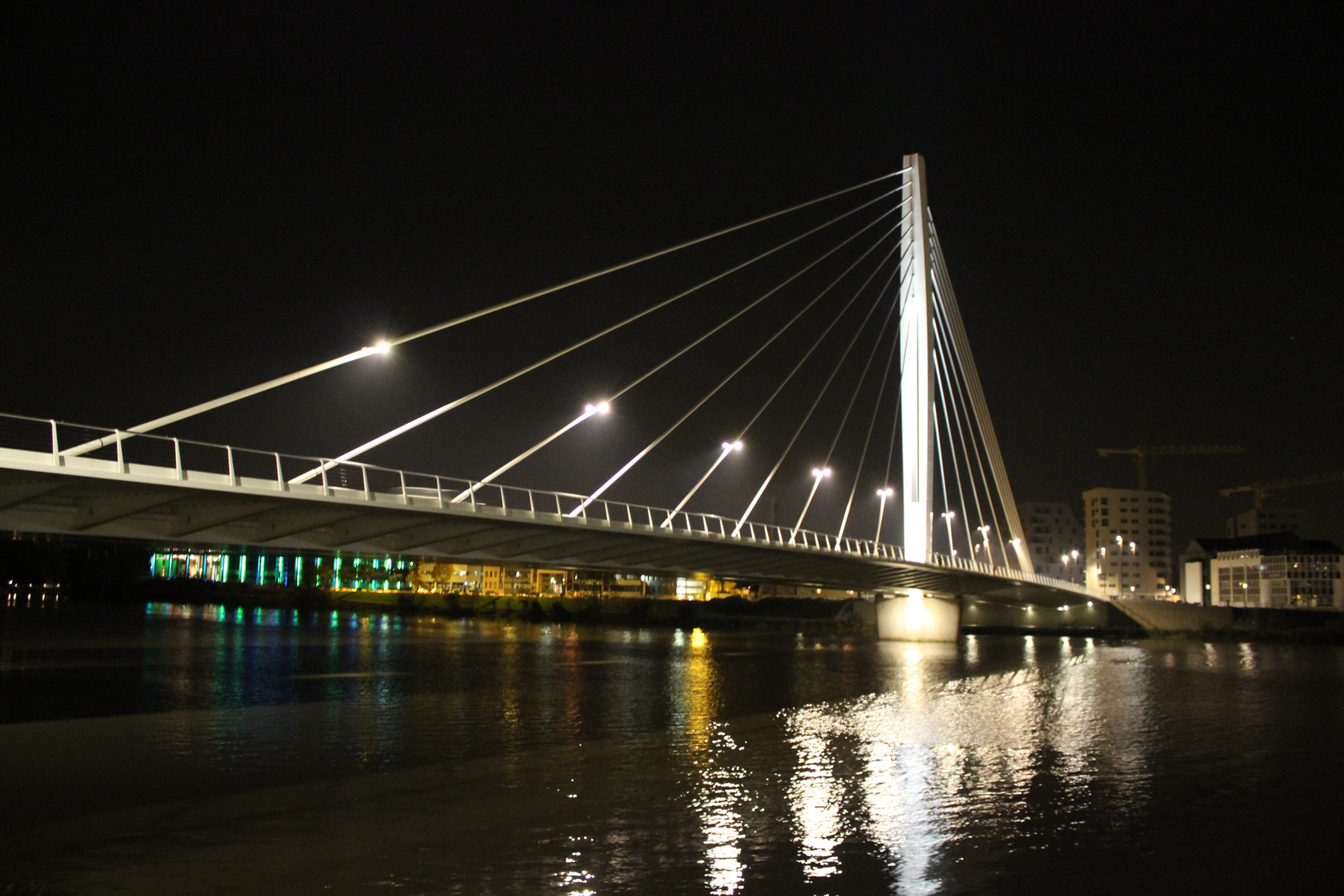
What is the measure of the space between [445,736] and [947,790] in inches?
313

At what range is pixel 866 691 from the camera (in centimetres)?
2739

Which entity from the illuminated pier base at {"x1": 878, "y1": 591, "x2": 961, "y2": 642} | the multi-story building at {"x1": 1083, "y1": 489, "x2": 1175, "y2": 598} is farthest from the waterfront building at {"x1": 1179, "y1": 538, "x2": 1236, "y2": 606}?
the illuminated pier base at {"x1": 878, "y1": 591, "x2": 961, "y2": 642}

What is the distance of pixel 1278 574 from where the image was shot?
9081 cm

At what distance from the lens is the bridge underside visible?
17547mm

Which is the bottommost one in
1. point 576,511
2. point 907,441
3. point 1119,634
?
point 1119,634

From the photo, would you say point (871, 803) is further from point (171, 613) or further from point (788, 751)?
point (171, 613)

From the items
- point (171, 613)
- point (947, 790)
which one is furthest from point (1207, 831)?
point (171, 613)

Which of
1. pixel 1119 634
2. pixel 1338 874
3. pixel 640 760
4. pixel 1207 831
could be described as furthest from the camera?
pixel 1119 634

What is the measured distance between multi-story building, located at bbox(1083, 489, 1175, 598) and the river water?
109 m

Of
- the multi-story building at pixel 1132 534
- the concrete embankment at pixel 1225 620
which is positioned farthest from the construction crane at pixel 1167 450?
the concrete embankment at pixel 1225 620

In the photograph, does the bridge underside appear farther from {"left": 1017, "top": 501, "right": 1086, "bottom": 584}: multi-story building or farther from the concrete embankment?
{"left": 1017, "top": 501, "right": 1086, "bottom": 584}: multi-story building

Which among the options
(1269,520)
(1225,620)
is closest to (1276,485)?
(1269,520)

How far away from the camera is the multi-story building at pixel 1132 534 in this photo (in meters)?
133

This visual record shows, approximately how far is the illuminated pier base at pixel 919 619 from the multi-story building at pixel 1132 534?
88.3m
